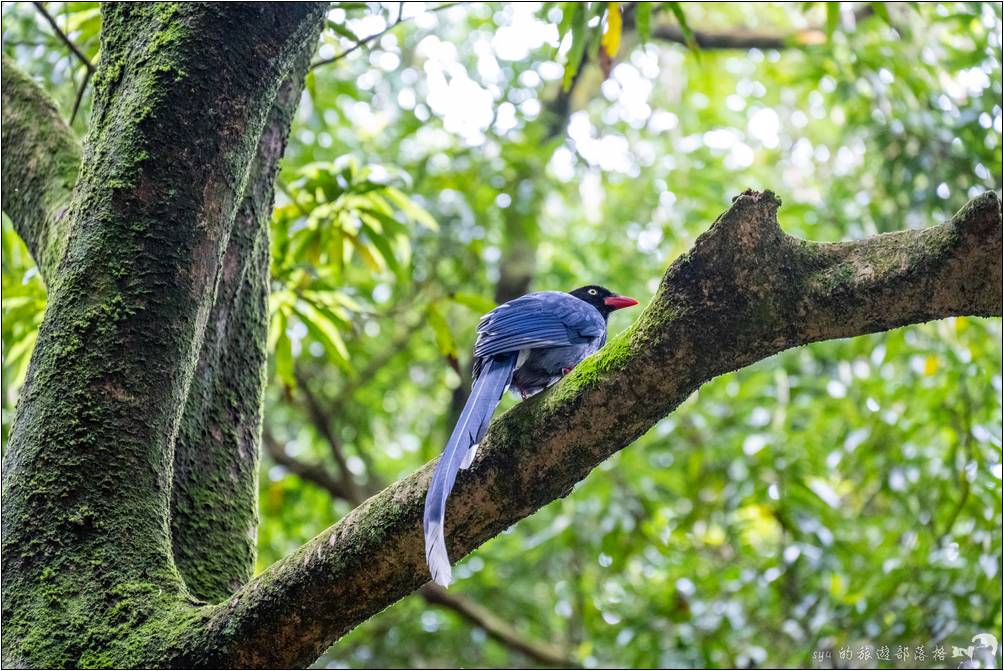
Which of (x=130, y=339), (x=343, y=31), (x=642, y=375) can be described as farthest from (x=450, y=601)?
(x=642, y=375)

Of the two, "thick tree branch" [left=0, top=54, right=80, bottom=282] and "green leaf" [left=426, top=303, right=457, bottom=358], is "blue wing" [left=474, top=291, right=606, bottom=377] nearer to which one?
"green leaf" [left=426, top=303, right=457, bottom=358]

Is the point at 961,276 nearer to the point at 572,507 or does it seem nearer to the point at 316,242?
the point at 316,242

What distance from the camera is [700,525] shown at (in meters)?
6.18

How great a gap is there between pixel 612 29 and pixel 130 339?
1905 millimetres

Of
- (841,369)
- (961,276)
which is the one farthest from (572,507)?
(961,276)

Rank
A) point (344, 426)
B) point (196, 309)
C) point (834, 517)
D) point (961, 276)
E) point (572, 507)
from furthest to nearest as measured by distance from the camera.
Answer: point (344, 426)
point (572, 507)
point (834, 517)
point (196, 309)
point (961, 276)

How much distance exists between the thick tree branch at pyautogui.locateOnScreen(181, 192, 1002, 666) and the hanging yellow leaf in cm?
151

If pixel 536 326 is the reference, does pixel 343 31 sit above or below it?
above

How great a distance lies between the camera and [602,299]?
3920 millimetres

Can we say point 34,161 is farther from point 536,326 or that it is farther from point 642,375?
point 642,375

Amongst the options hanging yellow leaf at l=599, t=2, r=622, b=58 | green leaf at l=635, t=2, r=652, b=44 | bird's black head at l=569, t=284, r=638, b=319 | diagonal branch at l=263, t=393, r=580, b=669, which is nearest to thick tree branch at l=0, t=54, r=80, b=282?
hanging yellow leaf at l=599, t=2, r=622, b=58

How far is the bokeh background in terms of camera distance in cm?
394

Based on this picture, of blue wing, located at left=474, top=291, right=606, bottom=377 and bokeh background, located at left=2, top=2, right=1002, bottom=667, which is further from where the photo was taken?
bokeh background, located at left=2, top=2, right=1002, bottom=667

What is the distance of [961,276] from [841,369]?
13.5 feet
